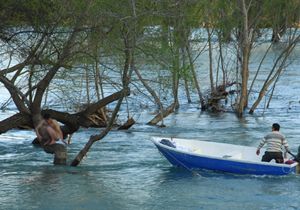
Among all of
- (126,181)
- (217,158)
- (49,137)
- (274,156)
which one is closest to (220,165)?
(217,158)

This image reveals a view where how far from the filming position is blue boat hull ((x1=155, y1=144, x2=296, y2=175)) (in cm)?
1736

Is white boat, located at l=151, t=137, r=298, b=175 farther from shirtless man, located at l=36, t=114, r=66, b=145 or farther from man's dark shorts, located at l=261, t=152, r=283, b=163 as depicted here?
shirtless man, located at l=36, t=114, r=66, b=145

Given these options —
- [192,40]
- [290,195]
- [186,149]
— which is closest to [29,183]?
[186,149]

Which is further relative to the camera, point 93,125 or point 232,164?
point 93,125

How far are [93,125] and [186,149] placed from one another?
22.7 ft

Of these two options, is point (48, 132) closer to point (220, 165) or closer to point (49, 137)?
point (49, 137)

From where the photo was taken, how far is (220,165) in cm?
1784

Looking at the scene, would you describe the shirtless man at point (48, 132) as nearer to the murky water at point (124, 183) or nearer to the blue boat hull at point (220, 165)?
the murky water at point (124, 183)

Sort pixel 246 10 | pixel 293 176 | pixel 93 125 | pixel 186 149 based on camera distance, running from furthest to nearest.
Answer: pixel 246 10, pixel 93 125, pixel 186 149, pixel 293 176

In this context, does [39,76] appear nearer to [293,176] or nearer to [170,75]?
[170,75]

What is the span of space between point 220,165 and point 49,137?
13.0ft

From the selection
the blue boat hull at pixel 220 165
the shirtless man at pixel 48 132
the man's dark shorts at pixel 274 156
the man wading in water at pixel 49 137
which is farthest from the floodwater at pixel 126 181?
the shirtless man at pixel 48 132

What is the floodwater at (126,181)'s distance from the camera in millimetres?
15227

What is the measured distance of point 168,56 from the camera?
19281mm
